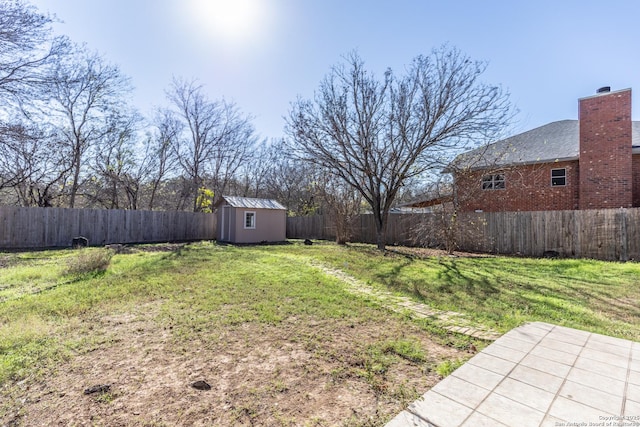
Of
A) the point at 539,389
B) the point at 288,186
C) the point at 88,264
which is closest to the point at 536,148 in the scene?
the point at 539,389

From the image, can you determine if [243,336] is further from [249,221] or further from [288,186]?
[288,186]

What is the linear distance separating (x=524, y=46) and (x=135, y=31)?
35.0 ft

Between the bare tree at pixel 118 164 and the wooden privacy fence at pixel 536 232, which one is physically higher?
the bare tree at pixel 118 164

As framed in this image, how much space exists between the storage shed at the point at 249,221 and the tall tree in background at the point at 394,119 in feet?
14.9

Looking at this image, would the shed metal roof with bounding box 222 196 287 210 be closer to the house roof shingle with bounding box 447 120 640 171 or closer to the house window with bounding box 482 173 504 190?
the house roof shingle with bounding box 447 120 640 171

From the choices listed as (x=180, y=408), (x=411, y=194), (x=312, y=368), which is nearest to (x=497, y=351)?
(x=312, y=368)

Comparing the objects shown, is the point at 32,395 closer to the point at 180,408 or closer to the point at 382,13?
the point at 180,408

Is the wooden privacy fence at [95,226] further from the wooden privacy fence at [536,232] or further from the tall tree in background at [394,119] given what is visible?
the wooden privacy fence at [536,232]

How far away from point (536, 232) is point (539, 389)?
9.57 metres

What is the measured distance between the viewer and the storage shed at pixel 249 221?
565 inches

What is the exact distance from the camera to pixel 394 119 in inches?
420

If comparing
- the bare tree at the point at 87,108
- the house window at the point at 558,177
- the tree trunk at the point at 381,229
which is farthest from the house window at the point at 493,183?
the bare tree at the point at 87,108

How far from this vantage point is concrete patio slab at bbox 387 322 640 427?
179 cm

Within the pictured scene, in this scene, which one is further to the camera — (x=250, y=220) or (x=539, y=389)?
(x=250, y=220)
